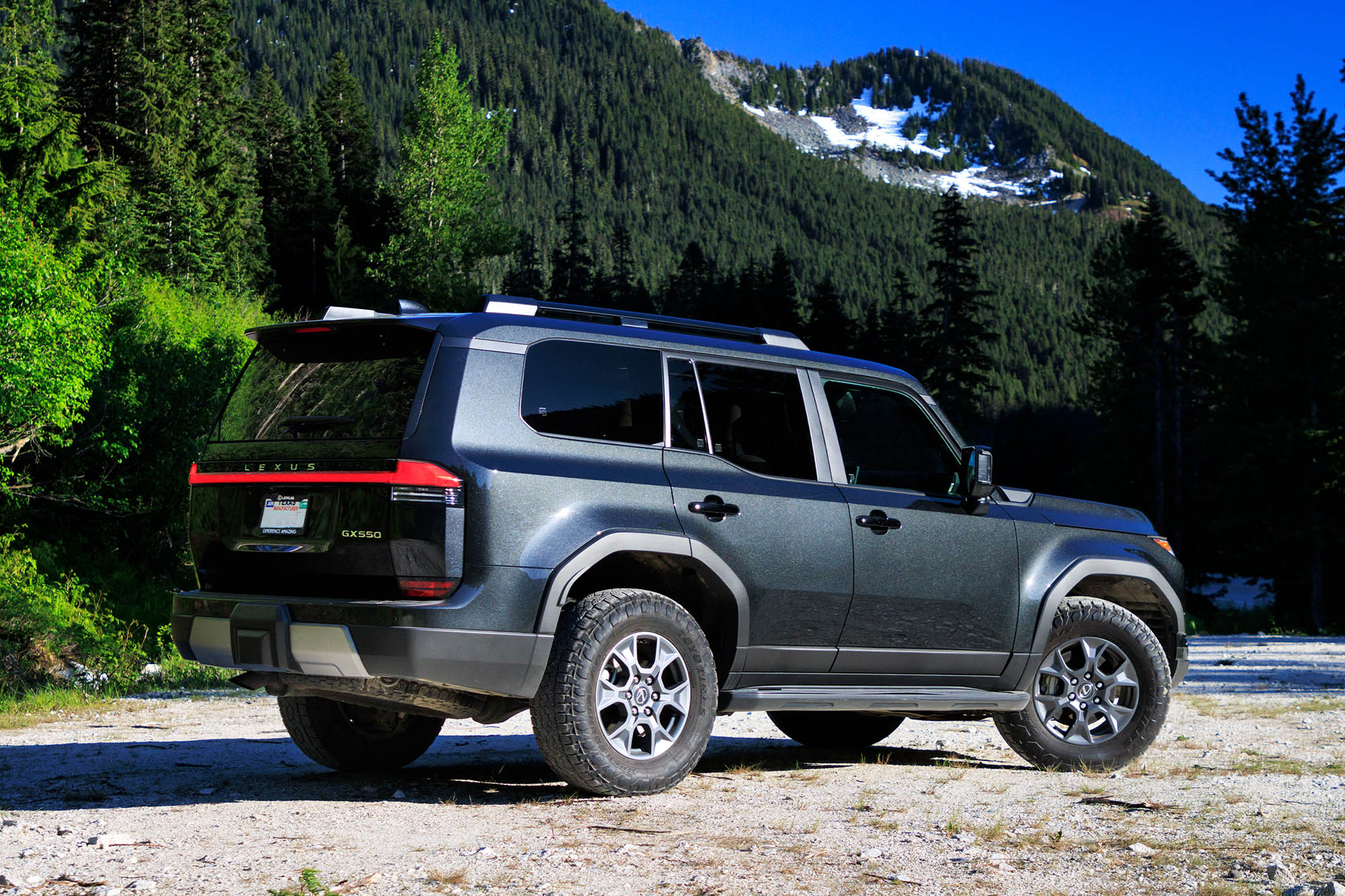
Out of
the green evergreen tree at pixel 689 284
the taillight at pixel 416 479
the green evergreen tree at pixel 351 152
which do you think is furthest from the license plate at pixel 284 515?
the green evergreen tree at pixel 689 284

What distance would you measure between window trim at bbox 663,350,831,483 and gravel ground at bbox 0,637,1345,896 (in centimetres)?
149

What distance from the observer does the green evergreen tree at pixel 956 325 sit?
52.2 meters

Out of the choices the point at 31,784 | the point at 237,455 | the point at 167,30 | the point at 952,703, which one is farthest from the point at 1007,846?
the point at 167,30

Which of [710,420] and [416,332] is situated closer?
[416,332]

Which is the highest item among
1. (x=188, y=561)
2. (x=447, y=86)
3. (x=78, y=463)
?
(x=447, y=86)

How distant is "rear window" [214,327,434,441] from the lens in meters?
5.19

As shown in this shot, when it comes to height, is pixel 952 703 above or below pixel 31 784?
above

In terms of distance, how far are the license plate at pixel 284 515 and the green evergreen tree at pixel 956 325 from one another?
1868 inches

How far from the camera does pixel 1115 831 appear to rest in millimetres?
4980

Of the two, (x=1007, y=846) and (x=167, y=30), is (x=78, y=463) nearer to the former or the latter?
(x=1007, y=846)

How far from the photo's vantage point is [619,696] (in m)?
5.41

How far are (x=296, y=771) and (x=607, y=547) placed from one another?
2425 mm

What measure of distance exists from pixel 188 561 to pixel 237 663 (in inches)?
906

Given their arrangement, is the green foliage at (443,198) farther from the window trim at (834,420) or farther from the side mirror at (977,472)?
the side mirror at (977,472)
